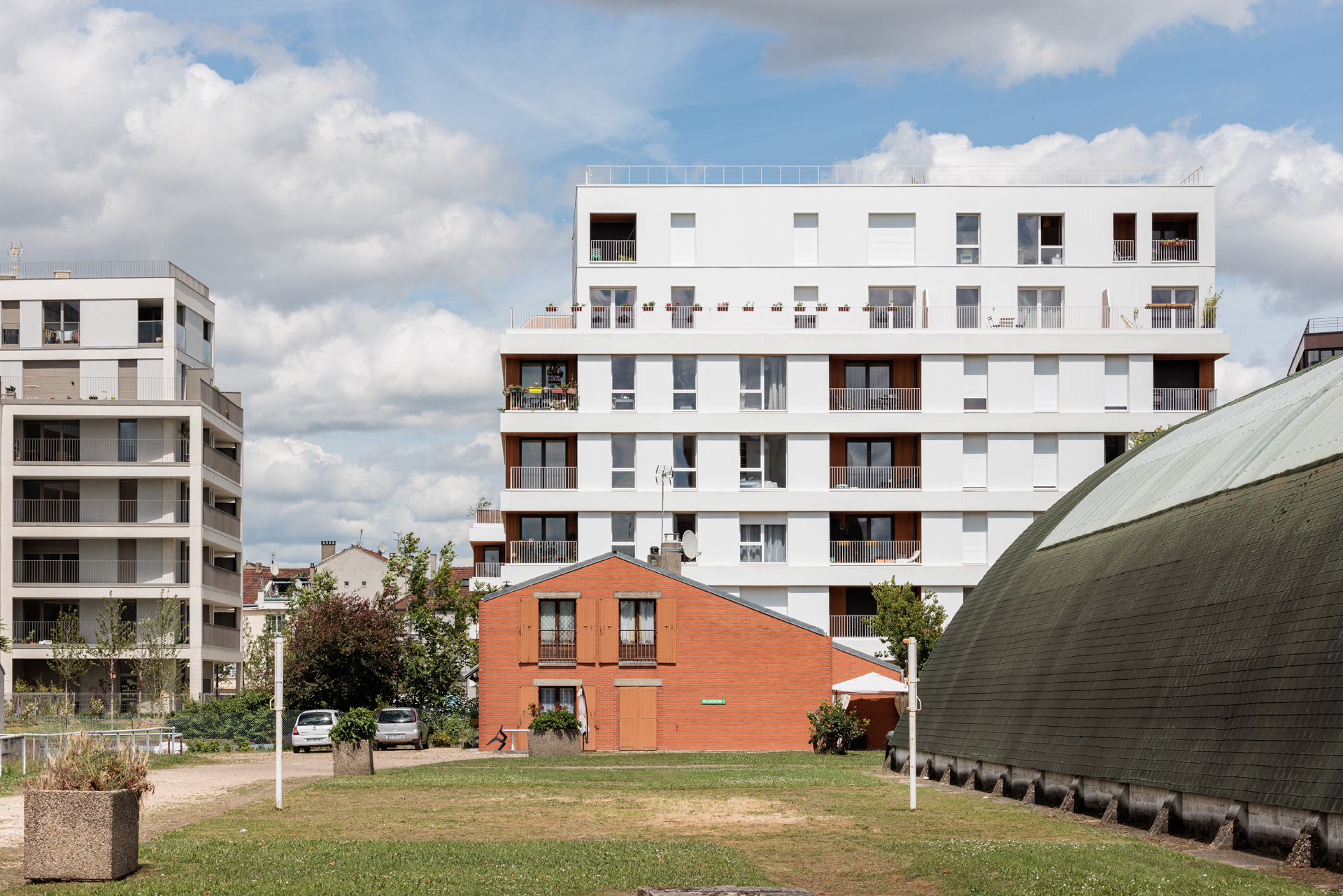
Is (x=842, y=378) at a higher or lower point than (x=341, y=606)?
higher

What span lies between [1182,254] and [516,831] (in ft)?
164

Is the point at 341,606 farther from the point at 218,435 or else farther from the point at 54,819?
the point at 54,819

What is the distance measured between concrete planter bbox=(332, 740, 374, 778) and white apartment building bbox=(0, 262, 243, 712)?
34504 mm

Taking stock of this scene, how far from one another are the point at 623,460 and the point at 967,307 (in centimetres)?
1655

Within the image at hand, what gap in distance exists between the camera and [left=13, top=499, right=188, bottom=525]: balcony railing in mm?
61281

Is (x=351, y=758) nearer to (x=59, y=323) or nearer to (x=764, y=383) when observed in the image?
(x=764, y=383)

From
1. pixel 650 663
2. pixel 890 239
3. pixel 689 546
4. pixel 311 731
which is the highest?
pixel 890 239

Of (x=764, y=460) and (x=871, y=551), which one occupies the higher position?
(x=764, y=460)

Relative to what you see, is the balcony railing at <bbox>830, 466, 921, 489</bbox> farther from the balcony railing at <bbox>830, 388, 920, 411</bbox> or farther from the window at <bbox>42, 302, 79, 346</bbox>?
the window at <bbox>42, 302, 79, 346</bbox>

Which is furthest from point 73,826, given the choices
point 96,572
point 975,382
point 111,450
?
point 111,450

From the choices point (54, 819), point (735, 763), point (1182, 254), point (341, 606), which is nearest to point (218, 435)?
point (341, 606)

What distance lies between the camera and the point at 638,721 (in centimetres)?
4516

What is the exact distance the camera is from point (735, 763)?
36000mm

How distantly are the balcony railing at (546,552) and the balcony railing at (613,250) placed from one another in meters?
13.0
